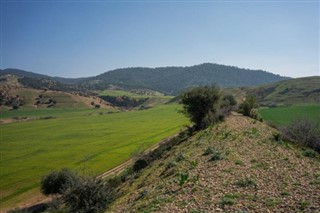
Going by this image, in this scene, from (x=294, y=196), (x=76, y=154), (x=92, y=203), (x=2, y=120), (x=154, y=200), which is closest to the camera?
(x=294, y=196)

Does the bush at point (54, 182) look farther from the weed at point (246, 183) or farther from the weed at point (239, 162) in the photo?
the weed at point (246, 183)

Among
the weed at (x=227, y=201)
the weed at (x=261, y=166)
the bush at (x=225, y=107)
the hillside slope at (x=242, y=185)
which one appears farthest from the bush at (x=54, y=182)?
the weed at (x=227, y=201)

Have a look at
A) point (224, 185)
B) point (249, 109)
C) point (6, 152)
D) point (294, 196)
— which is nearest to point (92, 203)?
point (224, 185)

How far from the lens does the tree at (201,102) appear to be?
55.1 meters

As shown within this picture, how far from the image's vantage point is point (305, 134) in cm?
3300

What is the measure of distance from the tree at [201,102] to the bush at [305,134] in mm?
19081

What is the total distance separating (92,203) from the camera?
23.7m

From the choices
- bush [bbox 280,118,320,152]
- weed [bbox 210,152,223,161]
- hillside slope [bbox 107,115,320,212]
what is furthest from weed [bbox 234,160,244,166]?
bush [bbox 280,118,320,152]

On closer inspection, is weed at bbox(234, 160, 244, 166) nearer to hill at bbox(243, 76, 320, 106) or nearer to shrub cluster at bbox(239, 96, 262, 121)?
shrub cluster at bbox(239, 96, 262, 121)

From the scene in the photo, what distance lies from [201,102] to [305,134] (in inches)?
948

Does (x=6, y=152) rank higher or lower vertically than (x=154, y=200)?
lower

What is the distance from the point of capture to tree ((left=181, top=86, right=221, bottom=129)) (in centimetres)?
5512

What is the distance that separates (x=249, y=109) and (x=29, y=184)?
154ft

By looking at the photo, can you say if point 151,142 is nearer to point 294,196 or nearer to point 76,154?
point 76,154
